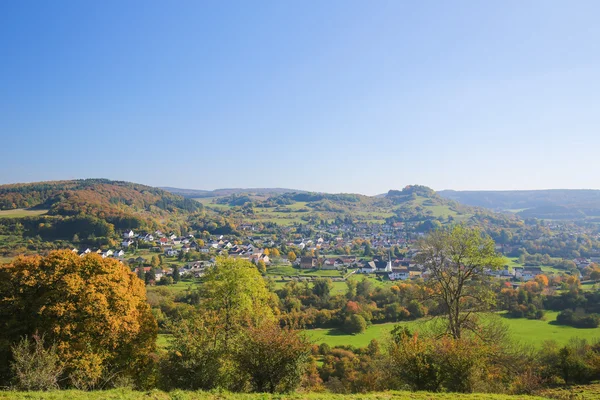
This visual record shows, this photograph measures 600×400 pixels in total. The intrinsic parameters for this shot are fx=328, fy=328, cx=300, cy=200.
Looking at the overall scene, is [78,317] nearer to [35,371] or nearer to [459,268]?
[35,371]

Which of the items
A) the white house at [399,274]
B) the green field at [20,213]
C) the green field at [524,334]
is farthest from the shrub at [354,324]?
the green field at [20,213]

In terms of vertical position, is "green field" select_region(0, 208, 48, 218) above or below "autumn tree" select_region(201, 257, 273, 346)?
above

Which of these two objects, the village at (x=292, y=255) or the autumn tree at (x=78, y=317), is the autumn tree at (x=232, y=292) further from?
the village at (x=292, y=255)

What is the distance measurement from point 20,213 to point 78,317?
104 m

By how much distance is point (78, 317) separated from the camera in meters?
14.1

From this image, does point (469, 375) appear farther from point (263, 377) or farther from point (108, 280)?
point (108, 280)

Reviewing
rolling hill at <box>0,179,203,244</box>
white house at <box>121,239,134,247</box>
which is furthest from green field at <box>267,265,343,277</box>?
rolling hill at <box>0,179,203,244</box>

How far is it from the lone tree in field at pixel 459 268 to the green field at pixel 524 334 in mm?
15649

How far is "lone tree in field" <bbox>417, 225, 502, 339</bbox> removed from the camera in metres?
17.4

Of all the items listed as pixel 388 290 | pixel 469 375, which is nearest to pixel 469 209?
pixel 388 290

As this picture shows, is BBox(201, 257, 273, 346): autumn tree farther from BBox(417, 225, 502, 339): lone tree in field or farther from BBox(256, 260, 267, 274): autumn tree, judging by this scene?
BBox(256, 260, 267, 274): autumn tree

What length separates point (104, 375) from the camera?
13.7 meters

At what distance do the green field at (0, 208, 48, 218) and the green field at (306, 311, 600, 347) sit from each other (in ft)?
300

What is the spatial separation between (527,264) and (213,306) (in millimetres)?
87496
